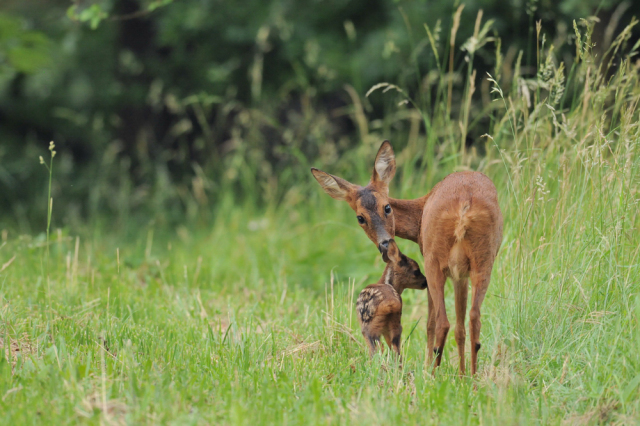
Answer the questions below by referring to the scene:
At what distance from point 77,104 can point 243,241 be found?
20.8ft

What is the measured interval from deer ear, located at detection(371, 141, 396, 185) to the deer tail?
0.91m

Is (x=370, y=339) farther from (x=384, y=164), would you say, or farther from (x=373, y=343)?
(x=384, y=164)

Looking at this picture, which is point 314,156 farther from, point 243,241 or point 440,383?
point 440,383

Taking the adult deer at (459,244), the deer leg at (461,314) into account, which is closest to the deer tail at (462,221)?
the adult deer at (459,244)

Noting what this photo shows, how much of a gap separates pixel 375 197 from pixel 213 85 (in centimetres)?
771

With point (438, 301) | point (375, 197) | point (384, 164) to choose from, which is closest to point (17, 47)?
point (384, 164)

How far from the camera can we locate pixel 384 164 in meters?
4.44

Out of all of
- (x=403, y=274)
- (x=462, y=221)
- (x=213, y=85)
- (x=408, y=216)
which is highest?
(x=213, y=85)

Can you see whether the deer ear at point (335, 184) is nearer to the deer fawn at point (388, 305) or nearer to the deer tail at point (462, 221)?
the deer fawn at point (388, 305)

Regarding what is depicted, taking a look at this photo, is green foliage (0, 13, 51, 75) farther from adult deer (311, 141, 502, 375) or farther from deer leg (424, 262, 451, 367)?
deer leg (424, 262, 451, 367)

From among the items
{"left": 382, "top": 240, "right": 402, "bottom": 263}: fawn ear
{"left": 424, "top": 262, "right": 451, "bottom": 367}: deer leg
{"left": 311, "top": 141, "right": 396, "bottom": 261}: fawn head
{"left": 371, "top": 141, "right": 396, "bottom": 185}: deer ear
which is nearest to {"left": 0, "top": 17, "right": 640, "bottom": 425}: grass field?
{"left": 424, "top": 262, "right": 451, "bottom": 367}: deer leg

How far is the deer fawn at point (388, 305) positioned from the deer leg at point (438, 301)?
0.28m

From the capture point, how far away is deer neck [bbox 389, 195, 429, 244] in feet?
14.1

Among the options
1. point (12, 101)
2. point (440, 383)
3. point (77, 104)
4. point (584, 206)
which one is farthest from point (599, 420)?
point (12, 101)
